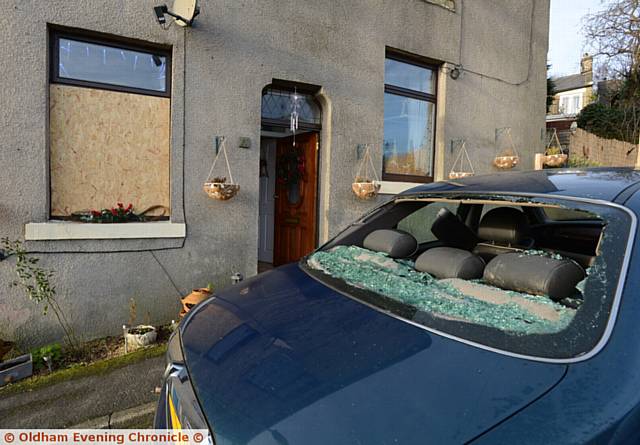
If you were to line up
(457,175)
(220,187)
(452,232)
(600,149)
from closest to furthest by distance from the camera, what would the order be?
1. (452,232)
2. (220,187)
3. (457,175)
4. (600,149)

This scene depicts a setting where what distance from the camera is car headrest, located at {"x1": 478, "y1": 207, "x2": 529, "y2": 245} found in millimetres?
2531

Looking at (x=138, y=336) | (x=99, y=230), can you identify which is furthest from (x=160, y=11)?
(x=138, y=336)

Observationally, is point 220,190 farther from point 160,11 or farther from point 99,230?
point 160,11

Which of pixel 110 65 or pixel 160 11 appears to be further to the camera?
pixel 110 65

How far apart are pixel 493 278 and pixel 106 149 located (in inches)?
161

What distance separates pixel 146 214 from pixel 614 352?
4.41m

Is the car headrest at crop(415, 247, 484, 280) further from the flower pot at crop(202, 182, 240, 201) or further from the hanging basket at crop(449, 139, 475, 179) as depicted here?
the hanging basket at crop(449, 139, 475, 179)

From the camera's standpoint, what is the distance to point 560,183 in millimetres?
1874

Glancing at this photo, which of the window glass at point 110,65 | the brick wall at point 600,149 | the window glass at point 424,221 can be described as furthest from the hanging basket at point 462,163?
the brick wall at point 600,149

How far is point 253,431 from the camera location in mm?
1122

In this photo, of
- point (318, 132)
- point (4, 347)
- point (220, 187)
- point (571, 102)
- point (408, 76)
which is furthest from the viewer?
point (571, 102)

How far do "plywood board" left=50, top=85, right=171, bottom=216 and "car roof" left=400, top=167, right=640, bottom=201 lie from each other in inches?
131

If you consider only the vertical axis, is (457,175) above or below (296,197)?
above

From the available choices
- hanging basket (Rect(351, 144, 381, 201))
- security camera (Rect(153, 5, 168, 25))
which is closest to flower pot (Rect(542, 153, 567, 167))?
hanging basket (Rect(351, 144, 381, 201))
